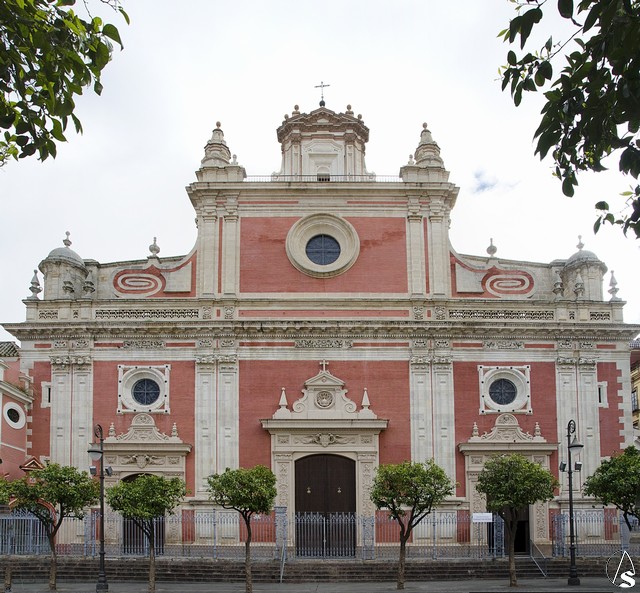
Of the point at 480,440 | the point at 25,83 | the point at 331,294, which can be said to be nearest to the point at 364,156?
the point at 331,294

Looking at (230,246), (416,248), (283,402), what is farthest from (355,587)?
(230,246)

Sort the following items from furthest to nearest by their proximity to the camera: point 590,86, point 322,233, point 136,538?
point 322,233 → point 136,538 → point 590,86

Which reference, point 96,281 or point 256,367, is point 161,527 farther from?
point 96,281

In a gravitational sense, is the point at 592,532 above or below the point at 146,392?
below

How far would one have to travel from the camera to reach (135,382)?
119 feet

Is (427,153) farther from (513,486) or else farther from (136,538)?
(136,538)

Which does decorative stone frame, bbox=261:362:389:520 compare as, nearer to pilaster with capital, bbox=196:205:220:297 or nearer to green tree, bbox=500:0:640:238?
pilaster with capital, bbox=196:205:220:297

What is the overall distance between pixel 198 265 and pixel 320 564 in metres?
12.4

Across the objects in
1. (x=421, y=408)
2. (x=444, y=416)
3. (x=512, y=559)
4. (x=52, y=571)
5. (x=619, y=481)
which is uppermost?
(x=421, y=408)

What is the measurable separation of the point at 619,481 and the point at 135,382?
57.4 feet

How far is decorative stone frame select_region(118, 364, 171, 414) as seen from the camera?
35.8 m

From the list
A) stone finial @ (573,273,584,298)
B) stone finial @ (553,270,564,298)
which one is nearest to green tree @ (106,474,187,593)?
stone finial @ (553,270,564,298)

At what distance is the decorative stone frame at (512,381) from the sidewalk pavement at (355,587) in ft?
23.1

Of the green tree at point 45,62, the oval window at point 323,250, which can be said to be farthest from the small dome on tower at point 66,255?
the green tree at point 45,62
